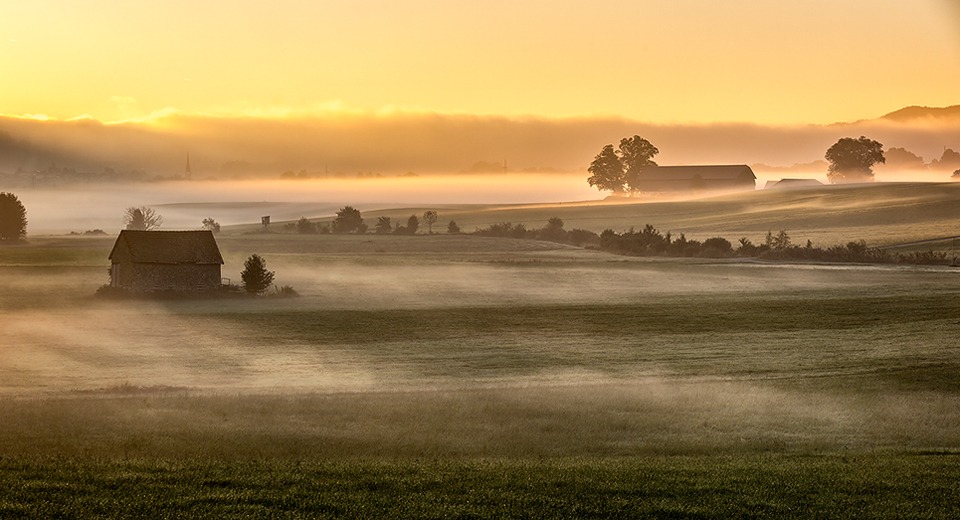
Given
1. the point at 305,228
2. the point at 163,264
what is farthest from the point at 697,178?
the point at 163,264

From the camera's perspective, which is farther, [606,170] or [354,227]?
[606,170]

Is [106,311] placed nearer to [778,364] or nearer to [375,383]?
[375,383]

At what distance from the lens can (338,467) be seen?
1453 centimetres

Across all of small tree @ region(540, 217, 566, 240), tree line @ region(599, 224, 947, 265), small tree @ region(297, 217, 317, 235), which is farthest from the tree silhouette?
small tree @ region(297, 217, 317, 235)

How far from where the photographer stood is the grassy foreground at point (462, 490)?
1199 centimetres

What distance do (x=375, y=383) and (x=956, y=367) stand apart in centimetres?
1852

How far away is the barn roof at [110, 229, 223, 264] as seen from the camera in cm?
5606

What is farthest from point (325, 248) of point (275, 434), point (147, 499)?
point (147, 499)

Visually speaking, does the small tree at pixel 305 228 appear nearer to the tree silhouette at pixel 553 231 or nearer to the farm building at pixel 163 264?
the tree silhouette at pixel 553 231

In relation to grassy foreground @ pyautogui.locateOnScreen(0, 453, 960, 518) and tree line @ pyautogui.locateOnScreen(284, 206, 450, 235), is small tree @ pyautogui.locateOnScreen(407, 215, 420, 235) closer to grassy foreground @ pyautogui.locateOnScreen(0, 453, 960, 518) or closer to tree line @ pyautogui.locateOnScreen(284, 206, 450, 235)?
tree line @ pyautogui.locateOnScreen(284, 206, 450, 235)

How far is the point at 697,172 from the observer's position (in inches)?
6324

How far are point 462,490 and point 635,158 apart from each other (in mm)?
148803

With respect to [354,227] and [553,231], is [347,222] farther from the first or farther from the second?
[553,231]

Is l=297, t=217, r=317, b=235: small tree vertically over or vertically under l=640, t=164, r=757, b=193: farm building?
under
